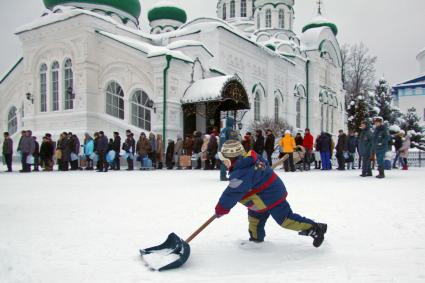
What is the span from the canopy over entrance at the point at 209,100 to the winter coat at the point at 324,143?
5280 millimetres

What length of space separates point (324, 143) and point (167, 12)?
2001 centimetres

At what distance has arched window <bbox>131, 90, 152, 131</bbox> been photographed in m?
19.7

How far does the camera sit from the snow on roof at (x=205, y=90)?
59.1 feet

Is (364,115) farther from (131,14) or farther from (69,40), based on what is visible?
(69,40)

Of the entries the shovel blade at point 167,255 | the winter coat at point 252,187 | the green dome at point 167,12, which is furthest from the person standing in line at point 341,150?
the green dome at point 167,12

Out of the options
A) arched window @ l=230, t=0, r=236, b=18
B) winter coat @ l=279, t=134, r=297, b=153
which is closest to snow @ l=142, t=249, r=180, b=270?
winter coat @ l=279, t=134, r=297, b=153

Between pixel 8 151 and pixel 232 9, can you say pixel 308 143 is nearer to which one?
pixel 8 151

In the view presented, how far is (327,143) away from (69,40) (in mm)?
13750

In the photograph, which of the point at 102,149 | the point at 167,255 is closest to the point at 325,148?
the point at 102,149

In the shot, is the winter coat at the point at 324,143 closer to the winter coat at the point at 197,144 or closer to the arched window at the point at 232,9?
the winter coat at the point at 197,144

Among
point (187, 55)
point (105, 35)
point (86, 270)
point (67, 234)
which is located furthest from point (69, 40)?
point (86, 270)

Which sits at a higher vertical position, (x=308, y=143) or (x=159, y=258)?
(x=308, y=143)

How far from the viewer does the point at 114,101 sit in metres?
20.5

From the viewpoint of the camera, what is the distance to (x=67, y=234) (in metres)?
4.34
